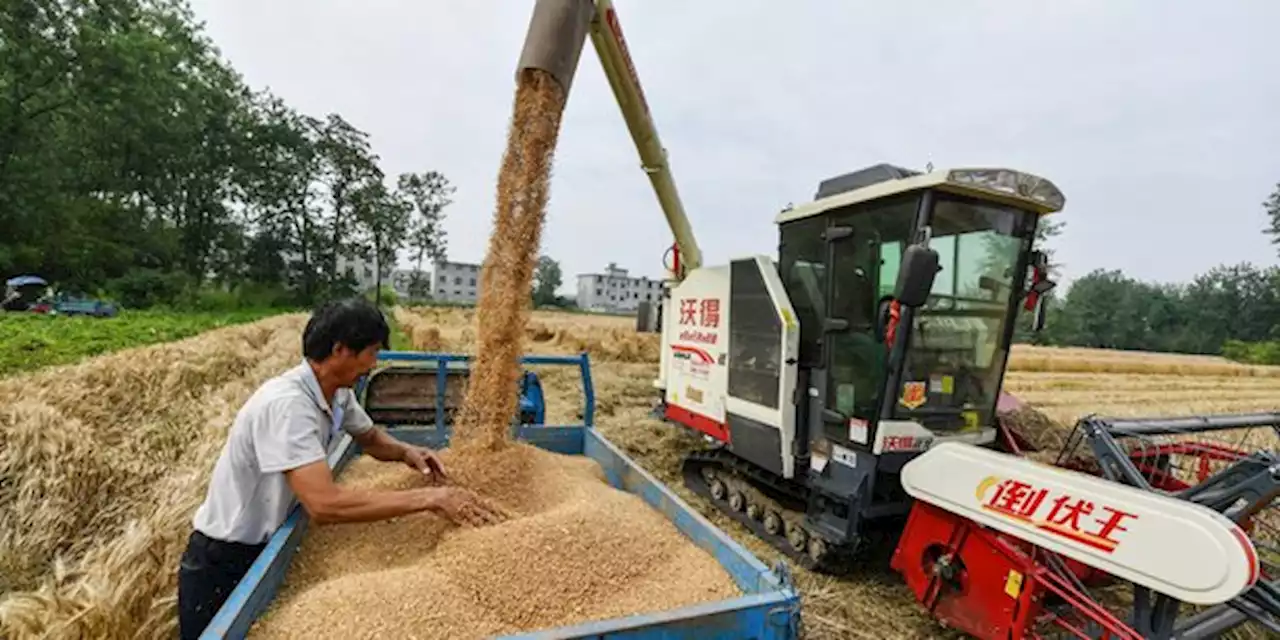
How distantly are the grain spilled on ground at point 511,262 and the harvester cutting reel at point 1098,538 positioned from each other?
2.21 m

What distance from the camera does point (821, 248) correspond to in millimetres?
4223

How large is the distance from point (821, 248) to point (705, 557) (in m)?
2.68

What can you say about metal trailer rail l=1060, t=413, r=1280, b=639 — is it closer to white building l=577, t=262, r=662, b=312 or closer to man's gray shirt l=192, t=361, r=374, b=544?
man's gray shirt l=192, t=361, r=374, b=544

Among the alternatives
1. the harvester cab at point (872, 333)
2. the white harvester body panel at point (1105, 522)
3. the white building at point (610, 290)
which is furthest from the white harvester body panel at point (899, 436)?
the white building at point (610, 290)

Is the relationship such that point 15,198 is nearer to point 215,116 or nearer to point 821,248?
point 215,116

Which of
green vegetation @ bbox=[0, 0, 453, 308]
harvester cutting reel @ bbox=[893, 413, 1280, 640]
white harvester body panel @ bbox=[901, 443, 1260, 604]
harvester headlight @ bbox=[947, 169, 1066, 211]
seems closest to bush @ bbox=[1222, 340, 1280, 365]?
harvester headlight @ bbox=[947, 169, 1066, 211]

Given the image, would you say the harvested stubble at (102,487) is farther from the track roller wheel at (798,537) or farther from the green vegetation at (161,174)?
the green vegetation at (161,174)

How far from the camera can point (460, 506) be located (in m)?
2.10

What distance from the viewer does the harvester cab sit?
3.54 metres

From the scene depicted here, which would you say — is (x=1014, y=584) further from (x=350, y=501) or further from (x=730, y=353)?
(x=350, y=501)

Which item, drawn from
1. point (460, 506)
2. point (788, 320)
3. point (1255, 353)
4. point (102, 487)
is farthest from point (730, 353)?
point (1255, 353)

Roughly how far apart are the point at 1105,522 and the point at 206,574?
3222 mm

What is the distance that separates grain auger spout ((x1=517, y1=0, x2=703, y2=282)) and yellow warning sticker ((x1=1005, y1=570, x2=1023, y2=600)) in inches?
131

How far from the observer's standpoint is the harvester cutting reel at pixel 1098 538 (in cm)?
212
